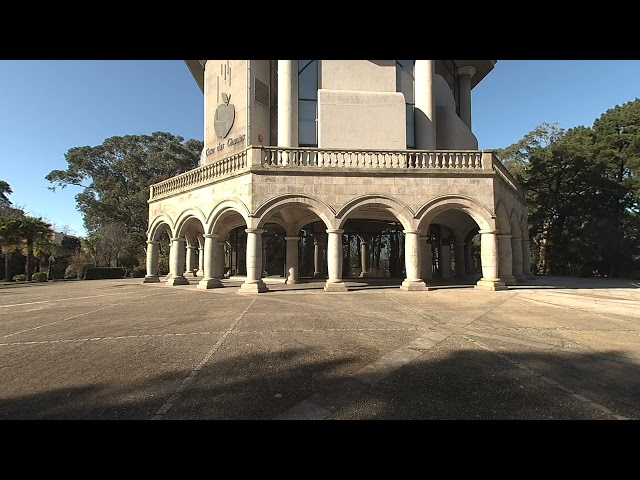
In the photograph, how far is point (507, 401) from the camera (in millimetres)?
3246

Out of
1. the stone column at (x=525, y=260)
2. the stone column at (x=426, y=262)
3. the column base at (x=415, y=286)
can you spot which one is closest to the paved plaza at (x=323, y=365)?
the column base at (x=415, y=286)

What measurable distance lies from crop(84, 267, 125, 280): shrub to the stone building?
11.2 metres

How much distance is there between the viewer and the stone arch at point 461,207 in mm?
13789

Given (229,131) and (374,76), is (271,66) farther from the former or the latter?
(374,76)

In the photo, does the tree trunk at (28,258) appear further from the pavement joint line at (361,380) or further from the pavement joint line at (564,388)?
the pavement joint line at (564,388)

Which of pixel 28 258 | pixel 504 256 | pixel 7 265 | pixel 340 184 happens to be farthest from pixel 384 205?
pixel 7 265

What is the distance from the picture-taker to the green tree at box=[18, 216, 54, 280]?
27141mm

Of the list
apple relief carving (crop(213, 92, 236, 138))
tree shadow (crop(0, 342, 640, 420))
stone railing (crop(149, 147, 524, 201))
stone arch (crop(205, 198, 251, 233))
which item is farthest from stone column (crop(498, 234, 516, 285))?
apple relief carving (crop(213, 92, 236, 138))

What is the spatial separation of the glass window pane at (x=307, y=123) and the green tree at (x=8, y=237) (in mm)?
26969

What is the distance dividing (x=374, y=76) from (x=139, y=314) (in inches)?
732

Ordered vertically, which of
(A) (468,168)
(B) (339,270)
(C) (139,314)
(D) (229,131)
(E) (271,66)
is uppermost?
(E) (271,66)

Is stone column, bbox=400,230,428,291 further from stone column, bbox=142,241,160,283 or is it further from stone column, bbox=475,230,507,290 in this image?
stone column, bbox=142,241,160,283

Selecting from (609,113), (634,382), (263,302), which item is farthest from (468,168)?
(609,113)
